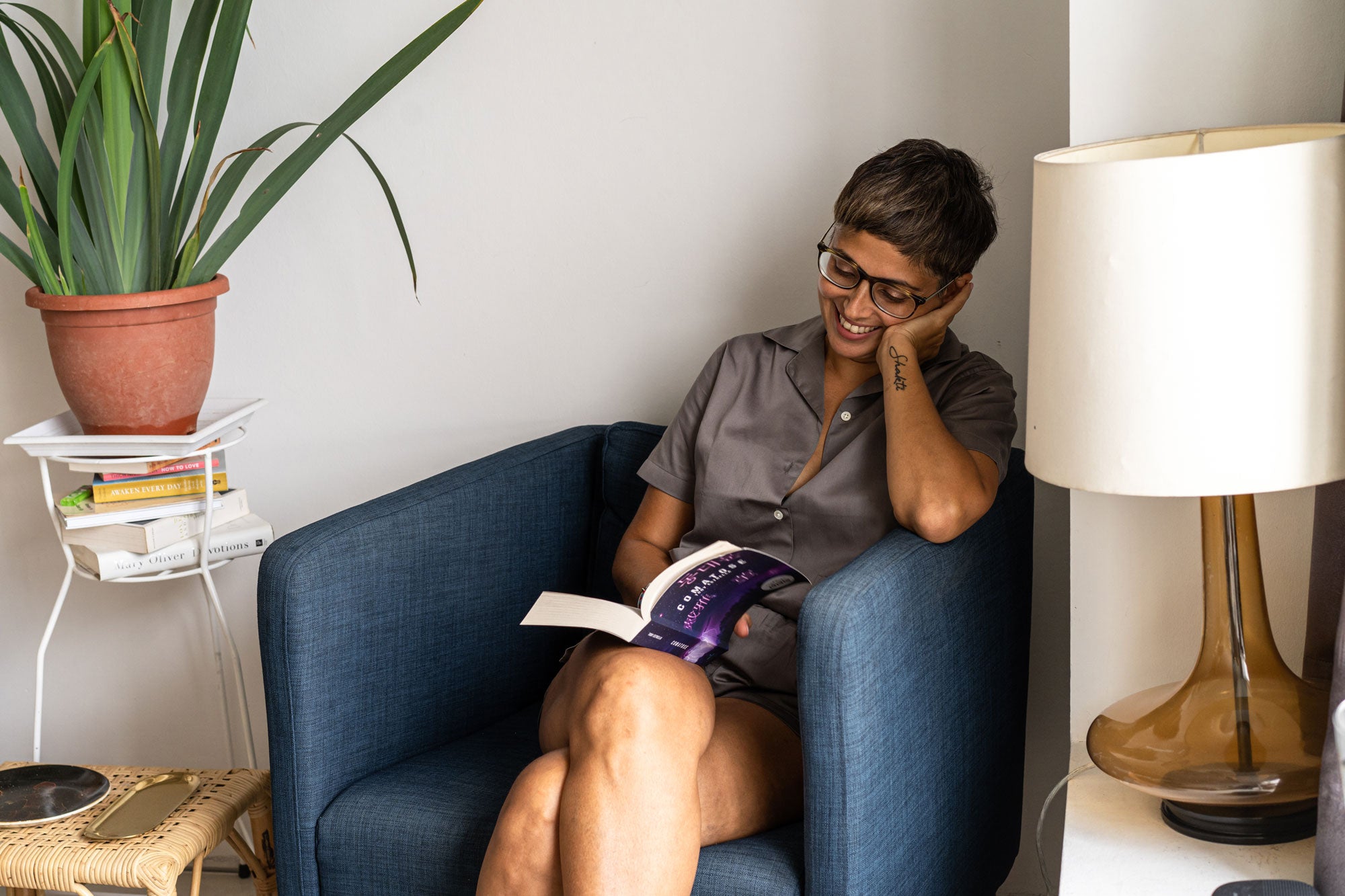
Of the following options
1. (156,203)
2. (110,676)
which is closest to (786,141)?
(156,203)

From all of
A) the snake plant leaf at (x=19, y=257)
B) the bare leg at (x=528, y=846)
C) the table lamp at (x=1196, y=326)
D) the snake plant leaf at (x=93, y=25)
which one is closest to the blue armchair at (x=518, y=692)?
the bare leg at (x=528, y=846)

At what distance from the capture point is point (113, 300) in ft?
6.07

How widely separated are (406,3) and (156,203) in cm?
63

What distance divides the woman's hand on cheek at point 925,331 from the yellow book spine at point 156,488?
44.1 inches

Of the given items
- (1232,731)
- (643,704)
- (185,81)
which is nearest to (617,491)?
(643,704)

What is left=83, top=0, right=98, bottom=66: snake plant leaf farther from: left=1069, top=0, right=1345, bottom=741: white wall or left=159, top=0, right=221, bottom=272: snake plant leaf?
left=1069, top=0, right=1345, bottom=741: white wall

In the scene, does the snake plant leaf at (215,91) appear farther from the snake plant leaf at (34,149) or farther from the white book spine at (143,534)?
the white book spine at (143,534)

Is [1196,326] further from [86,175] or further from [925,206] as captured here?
[86,175]

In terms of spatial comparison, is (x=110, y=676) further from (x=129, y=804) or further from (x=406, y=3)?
(x=406, y=3)

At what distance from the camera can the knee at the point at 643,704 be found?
4.36 ft

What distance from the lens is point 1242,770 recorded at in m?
1.17

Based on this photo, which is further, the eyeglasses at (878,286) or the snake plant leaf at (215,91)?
the snake plant leaf at (215,91)

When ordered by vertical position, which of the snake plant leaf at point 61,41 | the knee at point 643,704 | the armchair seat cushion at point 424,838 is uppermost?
the snake plant leaf at point 61,41

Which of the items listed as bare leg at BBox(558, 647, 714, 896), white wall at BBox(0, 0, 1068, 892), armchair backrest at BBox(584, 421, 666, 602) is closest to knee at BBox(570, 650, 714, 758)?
bare leg at BBox(558, 647, 714, 896)
